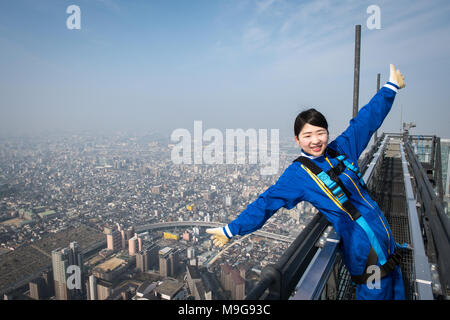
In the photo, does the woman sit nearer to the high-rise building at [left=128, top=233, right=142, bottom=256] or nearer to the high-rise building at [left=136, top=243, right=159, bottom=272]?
the high-rise building at [left=136, top=243, right=159, bottom=272]

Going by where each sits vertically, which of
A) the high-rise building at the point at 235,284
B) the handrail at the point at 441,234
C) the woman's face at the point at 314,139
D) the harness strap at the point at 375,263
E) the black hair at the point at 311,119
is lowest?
the high-rise building at the point at 235,284

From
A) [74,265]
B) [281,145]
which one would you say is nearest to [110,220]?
[74,265]

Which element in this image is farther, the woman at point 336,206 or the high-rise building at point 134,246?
the high-rise building at point 134,246

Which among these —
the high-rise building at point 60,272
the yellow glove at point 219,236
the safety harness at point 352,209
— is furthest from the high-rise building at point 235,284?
the high-rise building at point 60,272

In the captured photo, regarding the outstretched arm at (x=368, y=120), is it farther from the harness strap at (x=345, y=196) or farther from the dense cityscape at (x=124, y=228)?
the dense cityscape at (x=124, y=228)

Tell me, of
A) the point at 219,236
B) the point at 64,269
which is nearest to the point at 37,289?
the point at 64,269

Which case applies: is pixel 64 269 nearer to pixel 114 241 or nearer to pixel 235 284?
pixel 114 241
